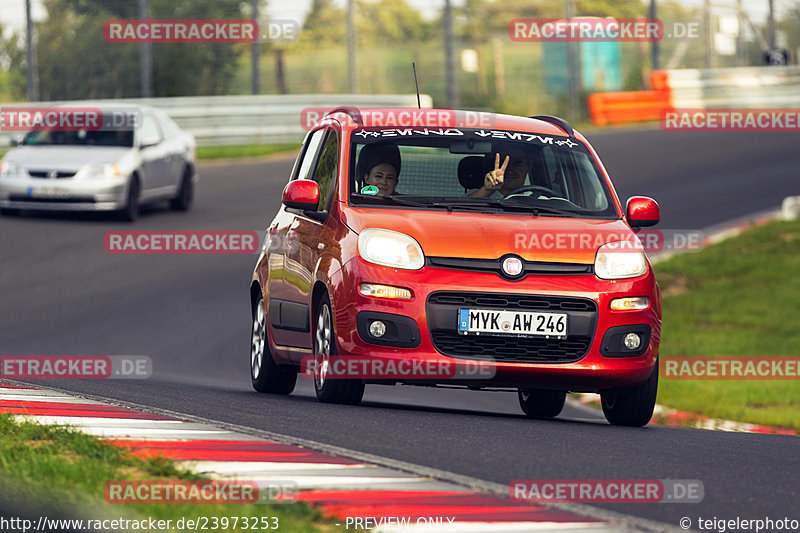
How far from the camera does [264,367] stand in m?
10.5

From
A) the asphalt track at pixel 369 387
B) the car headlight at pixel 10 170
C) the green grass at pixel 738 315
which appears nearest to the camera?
the asphalt track at pixel 369 387

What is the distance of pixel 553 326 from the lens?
8.55 meters

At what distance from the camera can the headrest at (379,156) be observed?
945 centimetres

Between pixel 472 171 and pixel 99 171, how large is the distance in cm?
1130

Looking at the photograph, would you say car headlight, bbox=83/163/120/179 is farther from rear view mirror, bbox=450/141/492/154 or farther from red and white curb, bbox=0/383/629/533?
red and white curb, bbox=0/383/629/533

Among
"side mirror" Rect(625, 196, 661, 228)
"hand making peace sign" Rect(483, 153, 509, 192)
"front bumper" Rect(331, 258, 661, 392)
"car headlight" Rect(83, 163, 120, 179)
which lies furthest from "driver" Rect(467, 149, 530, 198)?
"car headlight" Rect(83, 163, 120, 179)

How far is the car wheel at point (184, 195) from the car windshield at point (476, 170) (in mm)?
12676

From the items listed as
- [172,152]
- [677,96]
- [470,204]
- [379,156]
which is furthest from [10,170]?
[677,96]

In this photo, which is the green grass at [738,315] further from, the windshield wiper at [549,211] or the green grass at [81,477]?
the green grass at [81,477]

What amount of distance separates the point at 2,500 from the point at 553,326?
12.9 ft

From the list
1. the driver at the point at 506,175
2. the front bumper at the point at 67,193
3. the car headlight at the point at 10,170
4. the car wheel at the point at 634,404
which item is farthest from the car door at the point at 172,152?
the car wheel at the point at 634,404

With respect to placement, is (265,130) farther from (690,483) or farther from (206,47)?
(690,483)

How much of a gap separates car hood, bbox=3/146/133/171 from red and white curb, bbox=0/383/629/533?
40.8 ft

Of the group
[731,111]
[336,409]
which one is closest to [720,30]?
[731,111]
